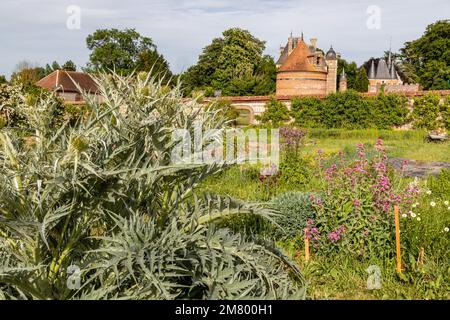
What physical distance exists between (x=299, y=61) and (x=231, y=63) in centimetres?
1278

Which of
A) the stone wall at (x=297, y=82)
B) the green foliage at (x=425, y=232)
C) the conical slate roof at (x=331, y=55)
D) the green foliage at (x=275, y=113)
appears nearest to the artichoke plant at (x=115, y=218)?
the green foliage at (x=425, y=232)

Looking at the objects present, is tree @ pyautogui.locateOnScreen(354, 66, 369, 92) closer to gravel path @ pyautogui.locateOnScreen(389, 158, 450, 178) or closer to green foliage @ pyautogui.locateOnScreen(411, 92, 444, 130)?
green foliage @ pyautogui.locateOnScreen(411, 92, 444, 130)

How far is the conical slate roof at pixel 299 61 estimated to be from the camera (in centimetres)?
3769

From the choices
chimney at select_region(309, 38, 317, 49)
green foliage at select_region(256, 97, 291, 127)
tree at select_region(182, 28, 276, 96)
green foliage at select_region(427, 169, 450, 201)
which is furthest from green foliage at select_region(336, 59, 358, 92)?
green foliage at select_region(427, 169, 450, 201)

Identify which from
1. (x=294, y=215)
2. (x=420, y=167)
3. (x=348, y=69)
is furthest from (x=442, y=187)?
(x=348, y=69)

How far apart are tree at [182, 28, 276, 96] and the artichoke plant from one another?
44.3 m

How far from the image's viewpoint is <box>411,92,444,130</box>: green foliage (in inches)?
993

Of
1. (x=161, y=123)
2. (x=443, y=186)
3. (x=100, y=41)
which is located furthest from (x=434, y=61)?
(x=161, y=123)

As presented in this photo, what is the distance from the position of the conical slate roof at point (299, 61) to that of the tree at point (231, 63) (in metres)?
8.08

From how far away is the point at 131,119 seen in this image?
2.52 metres

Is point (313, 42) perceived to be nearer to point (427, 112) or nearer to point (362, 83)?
point (362, 83)

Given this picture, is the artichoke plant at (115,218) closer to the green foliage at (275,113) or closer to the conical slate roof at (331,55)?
the green foliage at (275,113)

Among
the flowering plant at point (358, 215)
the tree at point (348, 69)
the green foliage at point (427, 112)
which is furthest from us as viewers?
the tree at point (348, 69)
